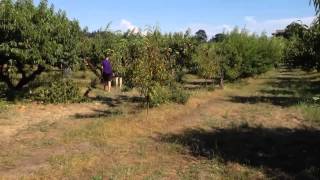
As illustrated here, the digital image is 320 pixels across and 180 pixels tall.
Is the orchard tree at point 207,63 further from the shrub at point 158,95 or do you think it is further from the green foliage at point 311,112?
the shrub at point 158,95

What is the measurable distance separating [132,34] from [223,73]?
553 cm

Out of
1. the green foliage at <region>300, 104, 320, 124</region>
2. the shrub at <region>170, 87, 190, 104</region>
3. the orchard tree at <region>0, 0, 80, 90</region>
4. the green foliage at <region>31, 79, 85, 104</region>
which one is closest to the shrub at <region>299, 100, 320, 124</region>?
the green foliage at <region>300, 104, 320, 124</region>

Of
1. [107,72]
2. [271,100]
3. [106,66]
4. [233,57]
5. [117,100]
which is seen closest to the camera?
[117,100]

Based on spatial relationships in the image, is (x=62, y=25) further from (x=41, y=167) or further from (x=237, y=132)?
(x=41, y=167)

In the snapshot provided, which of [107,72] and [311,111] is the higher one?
[107,72]

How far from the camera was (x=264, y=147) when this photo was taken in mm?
11367

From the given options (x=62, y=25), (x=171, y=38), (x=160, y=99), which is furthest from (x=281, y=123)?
(x=171, y=38)

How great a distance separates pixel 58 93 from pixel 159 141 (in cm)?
668

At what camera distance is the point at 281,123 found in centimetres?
1483

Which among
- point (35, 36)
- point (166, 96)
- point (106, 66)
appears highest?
point (35, 36)

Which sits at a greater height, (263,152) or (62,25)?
(62,25)

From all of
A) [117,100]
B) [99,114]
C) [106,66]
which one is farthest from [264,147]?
[106,66]

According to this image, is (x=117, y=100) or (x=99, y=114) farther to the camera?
(x=117, y=100)

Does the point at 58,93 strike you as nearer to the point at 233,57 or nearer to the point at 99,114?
the point at 99,114
